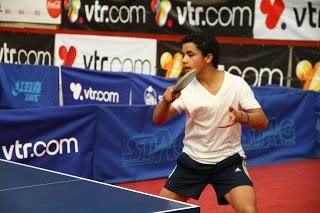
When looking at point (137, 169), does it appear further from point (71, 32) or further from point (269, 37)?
point (71, 32)

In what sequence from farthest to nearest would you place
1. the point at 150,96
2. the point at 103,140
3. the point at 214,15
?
the point at 214,15 → the point at 150,96 → the point at 103,140

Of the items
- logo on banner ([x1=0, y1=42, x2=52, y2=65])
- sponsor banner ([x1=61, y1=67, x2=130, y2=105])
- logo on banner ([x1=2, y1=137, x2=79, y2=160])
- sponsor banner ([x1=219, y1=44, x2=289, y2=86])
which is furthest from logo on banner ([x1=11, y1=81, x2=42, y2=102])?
logo on banner ([x1=2, y1=137, x2=79, y2=160])

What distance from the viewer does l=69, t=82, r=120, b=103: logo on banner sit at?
1227cm

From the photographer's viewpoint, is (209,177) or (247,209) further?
(209,177)

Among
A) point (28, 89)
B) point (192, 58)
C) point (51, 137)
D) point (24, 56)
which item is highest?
point (192, 58)

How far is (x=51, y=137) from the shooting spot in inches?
292

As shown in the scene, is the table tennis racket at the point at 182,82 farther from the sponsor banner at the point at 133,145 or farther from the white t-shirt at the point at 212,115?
the sponsor banner at the point at 133,145

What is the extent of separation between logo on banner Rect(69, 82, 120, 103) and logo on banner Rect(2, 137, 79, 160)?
15.1 ft

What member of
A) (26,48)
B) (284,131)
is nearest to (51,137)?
(284,131)

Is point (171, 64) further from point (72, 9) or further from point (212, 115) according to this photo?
point (212, 115)

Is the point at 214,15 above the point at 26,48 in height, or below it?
above

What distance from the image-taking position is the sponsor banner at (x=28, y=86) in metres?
13.1

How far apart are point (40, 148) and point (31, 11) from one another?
11027mm

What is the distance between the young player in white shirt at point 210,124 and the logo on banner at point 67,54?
1211cm
